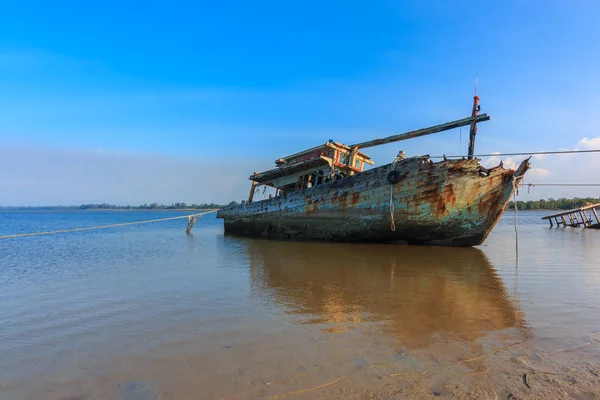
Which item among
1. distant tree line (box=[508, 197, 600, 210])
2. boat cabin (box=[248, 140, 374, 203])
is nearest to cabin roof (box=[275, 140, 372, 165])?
boat cabin (box=[248, 140, 374, 203])

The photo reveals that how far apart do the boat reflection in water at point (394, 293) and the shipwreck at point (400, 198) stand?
6.74ft

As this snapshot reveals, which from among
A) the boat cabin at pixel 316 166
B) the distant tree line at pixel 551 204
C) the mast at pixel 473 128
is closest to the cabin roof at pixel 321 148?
the boat cabin at pixel 316 166

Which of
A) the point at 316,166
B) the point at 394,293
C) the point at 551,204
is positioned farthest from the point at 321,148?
the point at 551,204

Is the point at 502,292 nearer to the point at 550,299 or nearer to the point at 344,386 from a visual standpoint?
the point at 550,299

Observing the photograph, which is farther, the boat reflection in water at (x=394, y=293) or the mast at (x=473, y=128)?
the mast at (x=473, y=128)

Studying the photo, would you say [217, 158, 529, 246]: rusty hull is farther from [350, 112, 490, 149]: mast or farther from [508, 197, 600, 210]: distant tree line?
[508, 197, 600, 210]: distant tree line

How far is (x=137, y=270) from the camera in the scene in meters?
8.57

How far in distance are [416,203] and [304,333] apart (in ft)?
29.5

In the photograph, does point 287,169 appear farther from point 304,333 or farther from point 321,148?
point 304,333

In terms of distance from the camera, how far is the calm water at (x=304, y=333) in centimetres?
276

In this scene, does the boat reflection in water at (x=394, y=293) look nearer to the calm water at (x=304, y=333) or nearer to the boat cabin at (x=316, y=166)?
the calm water at (x=304, y=333)

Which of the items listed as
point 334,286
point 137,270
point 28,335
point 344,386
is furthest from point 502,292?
point 137,270

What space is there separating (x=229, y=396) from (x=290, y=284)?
4.08 metres

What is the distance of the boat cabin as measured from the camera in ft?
48.6
